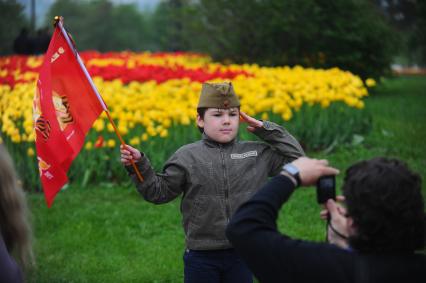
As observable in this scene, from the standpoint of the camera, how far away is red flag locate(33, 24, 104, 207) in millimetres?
3197

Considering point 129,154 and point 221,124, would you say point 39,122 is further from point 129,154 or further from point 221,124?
point 221,124

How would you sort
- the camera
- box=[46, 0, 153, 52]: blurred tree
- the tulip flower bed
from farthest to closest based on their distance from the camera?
box=[46, 0, 153, 52]: blurred tree, the tulip flower bed, the camera

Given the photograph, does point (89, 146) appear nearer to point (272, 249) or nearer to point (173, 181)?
point (173, 181)

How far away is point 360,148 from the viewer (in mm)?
9164

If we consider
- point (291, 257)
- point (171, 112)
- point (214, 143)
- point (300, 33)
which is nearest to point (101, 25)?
point (300, 33)

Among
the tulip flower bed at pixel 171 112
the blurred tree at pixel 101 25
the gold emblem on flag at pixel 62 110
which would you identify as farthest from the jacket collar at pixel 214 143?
the blurred tree at pixel 101 25

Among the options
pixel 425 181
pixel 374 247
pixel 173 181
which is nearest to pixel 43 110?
pixel 173 181

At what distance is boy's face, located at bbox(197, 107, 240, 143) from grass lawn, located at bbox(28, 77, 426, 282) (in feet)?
6.42

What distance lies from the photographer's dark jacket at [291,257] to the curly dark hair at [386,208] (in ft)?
0.13

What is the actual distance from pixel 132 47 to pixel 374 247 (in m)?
43.3

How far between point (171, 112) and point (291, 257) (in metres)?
5.75

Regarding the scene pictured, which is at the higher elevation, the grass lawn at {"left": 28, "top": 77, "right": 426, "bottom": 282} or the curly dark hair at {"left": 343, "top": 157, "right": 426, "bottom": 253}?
the curly dark hair at {"left": 343, "top": 157, "right": 426, "bottom": 253}

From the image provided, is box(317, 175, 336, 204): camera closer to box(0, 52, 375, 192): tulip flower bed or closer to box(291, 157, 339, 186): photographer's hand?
box(291, 157, 339, 186): photographer's hand

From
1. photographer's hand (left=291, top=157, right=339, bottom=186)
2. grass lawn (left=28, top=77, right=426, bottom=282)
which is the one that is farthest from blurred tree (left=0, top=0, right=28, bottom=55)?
photographer's hand (left=291, top=157, right=339, bottom=186)
